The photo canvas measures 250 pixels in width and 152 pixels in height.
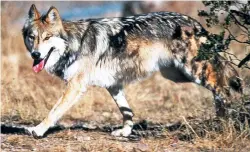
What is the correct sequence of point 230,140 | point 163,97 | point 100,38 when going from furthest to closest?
point 163,97 → point 100,38 → point 230,140

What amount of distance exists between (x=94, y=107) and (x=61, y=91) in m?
1.06

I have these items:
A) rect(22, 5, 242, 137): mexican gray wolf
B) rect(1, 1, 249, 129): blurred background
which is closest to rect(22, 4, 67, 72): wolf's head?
rect(22, 5, 242, 137): mexican gray wolf

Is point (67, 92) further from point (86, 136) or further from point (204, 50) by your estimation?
point (204, 50)

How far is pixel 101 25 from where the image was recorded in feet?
19.8

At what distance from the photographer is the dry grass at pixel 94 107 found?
16.8 feet

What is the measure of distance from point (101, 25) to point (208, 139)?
1786 millimetres

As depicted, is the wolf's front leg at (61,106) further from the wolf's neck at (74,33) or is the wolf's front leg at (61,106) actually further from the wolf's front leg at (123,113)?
the wolf's front leg at (123,113)

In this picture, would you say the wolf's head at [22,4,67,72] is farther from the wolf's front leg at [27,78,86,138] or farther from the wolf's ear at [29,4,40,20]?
the wolf's front leg at [27,78,86,138]

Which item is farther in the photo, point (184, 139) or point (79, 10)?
point (79, 10)

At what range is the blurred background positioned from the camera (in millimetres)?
7070

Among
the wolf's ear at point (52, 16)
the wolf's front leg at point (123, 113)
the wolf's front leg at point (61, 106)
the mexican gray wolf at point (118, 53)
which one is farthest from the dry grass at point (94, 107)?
the wolf's ear at point (52, 16)

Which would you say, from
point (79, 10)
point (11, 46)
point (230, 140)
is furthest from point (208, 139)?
point (79, 10)

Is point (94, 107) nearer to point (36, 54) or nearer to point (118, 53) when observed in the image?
point (118, 53)

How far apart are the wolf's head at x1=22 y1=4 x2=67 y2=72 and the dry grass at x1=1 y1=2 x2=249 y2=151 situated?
800mm
